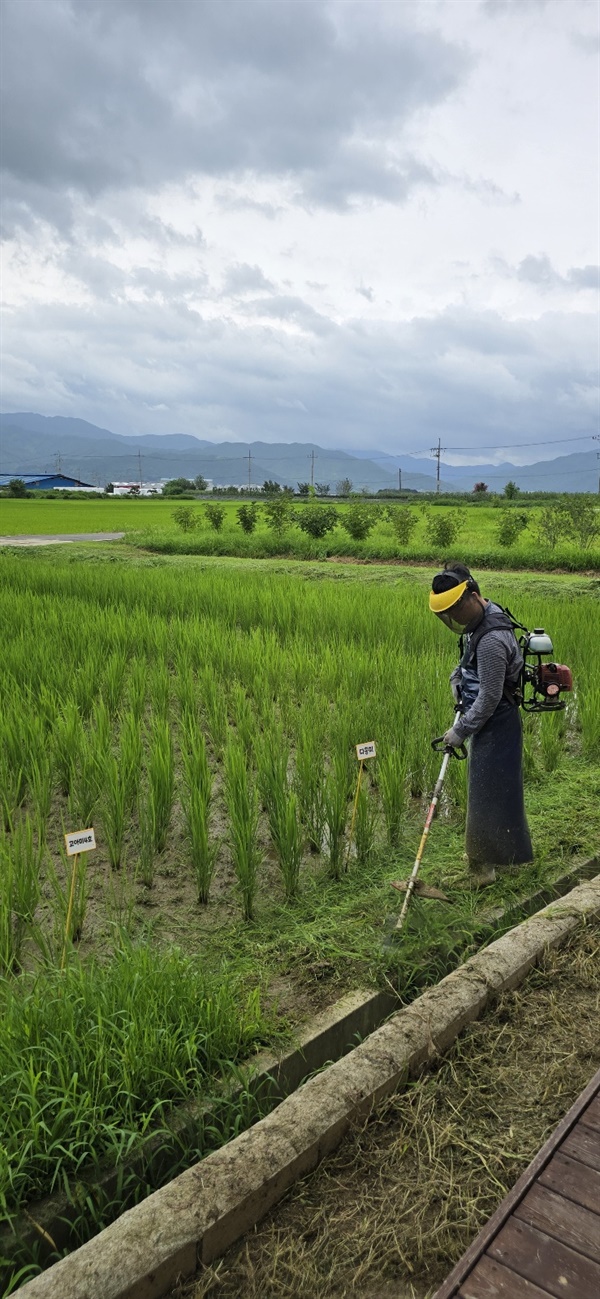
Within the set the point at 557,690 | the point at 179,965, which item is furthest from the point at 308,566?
the point at 179,965

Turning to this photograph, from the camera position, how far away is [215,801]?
3742 mm

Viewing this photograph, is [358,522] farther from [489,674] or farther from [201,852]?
[201,852]

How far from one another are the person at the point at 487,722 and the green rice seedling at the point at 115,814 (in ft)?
4.23

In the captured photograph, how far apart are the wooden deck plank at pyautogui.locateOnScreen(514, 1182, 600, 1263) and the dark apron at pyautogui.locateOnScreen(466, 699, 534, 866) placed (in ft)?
4.70

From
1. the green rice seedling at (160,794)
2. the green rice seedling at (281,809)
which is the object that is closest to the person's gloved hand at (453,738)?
the green rice seedling at (281,809)

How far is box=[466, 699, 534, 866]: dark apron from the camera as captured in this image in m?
2.85

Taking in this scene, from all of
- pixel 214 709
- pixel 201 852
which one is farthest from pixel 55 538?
pixel 201 852

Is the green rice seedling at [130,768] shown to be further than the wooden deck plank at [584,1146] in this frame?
Yes

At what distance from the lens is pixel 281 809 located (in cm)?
303

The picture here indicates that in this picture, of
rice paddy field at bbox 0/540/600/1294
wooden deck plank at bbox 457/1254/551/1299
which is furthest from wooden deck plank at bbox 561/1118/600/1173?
rice paddy field at bbox 0/540/600/1294

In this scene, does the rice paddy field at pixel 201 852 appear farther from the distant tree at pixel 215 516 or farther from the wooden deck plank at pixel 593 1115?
the distant tree at pixel 215 516

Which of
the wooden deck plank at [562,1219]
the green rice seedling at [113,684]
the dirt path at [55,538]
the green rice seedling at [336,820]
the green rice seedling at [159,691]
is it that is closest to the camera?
the wooden deck plank at [562,1219]

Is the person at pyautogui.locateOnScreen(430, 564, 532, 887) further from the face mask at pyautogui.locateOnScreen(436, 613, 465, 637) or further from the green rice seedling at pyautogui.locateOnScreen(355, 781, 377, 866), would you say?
the green rice seedling at pyautogui.locateOnScreen(355, 781, 377, 866)

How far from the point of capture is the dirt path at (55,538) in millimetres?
18047
